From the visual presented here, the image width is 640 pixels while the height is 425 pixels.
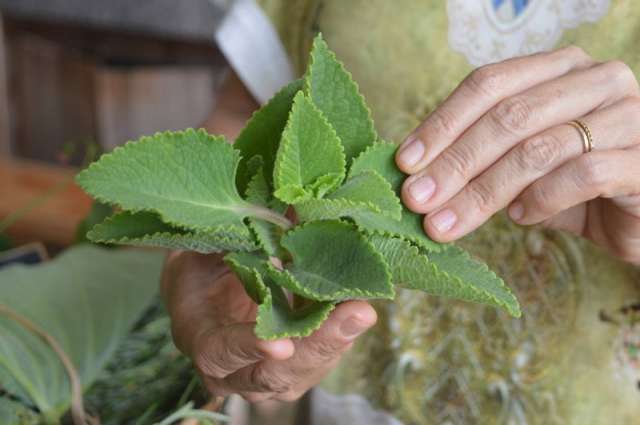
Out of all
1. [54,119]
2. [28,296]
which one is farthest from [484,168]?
[54,119]

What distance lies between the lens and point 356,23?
54 cm

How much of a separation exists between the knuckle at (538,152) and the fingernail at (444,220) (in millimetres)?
40

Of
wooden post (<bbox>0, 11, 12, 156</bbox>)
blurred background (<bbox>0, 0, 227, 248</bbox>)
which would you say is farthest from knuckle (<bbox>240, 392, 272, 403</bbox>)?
wooden post (<bbox>0, 11, 12, 156</bbox>)

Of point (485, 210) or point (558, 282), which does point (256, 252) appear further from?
point (558, 282)

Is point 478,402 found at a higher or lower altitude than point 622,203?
lower

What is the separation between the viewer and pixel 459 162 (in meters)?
0.37

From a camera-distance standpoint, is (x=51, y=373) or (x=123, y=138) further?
(x=123, y=138)

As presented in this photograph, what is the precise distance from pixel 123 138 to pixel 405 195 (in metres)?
1.64

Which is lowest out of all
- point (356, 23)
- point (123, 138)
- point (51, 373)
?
point (123, 138)

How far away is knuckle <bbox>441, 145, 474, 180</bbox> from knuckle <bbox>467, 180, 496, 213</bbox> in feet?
0.04

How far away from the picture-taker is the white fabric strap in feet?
1.92

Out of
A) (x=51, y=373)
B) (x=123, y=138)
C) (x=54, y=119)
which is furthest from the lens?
(x=54, y=119)

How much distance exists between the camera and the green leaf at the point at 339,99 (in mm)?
348

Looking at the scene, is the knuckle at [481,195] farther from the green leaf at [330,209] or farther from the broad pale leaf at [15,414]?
the broad pale leaf at [15,414]
